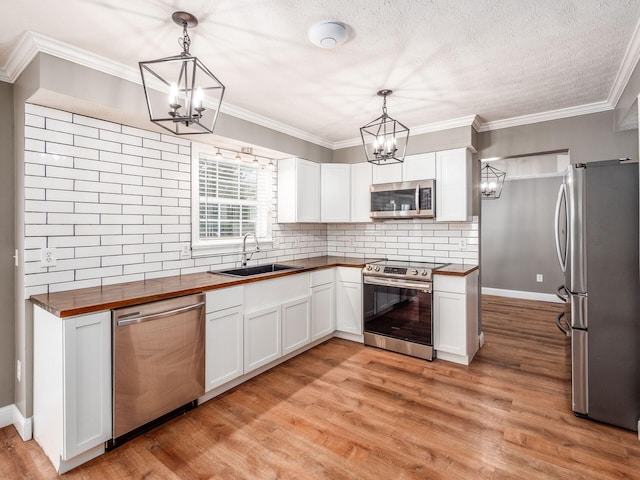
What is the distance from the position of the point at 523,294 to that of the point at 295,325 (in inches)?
186

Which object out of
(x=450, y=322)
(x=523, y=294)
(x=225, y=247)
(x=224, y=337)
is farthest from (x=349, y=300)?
(x=523, y=294)

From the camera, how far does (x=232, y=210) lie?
366cm

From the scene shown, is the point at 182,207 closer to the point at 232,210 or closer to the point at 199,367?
the point at 232,210

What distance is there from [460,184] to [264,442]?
2919 mm

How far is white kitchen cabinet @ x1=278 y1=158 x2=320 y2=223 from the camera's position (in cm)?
399

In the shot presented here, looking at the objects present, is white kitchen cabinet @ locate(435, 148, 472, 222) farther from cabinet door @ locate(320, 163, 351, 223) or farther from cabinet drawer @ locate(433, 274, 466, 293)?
cabinet door @ locate(320, 163, 351, 223)

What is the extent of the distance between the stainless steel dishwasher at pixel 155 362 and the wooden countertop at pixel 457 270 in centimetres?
220

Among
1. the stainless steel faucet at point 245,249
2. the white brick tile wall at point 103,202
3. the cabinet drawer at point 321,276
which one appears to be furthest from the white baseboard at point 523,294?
the white brick tile wall at point 103,202

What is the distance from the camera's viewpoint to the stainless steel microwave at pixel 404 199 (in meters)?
3.68

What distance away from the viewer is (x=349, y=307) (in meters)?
3.94

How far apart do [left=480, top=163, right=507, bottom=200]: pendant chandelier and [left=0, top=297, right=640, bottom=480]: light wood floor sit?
10.3 ft

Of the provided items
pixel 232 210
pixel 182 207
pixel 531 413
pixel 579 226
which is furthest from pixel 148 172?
pixel 531 413

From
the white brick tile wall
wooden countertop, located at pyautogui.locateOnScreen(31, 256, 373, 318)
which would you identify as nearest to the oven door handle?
wooden countertop, located at pyautogui.locateOnScreen(31, 256, 373, 318)

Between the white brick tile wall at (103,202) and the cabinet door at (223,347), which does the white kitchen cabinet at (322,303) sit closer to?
the white brick tile wall at (103,202)
